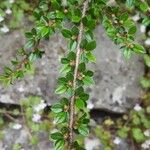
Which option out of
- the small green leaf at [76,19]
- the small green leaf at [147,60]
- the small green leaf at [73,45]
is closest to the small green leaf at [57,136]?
the small green leaf at [73,45]

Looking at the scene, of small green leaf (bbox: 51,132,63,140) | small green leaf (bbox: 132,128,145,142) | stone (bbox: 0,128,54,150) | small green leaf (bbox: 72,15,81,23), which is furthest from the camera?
small green leaf (bbox: 132,128,145,142)

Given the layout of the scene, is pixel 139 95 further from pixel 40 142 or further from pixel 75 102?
pixel 75 102

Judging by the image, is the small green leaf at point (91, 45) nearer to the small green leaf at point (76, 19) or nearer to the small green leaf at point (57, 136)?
the small green leaf at point (76, 19)

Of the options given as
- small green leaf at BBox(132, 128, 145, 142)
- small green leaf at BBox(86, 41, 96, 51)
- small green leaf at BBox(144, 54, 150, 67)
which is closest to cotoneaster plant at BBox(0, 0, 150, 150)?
small green leaf at BBox(86, 41, 96, 51)

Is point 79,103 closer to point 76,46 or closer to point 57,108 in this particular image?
point 57,108

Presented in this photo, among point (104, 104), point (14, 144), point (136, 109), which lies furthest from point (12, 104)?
point (136, 109)

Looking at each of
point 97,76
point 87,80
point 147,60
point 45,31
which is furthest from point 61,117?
point 147,60

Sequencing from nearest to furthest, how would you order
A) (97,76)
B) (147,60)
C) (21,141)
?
(21,141) < (97,76) < (147,60)

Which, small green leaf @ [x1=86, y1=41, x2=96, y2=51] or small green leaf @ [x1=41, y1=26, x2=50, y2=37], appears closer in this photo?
small green leaf @ [x1=86, y1=41, x2=96, y2=51]

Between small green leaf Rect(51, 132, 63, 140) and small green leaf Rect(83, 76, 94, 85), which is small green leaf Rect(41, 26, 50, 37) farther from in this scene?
small green leaf Rect(51, 132, 63, 140)
